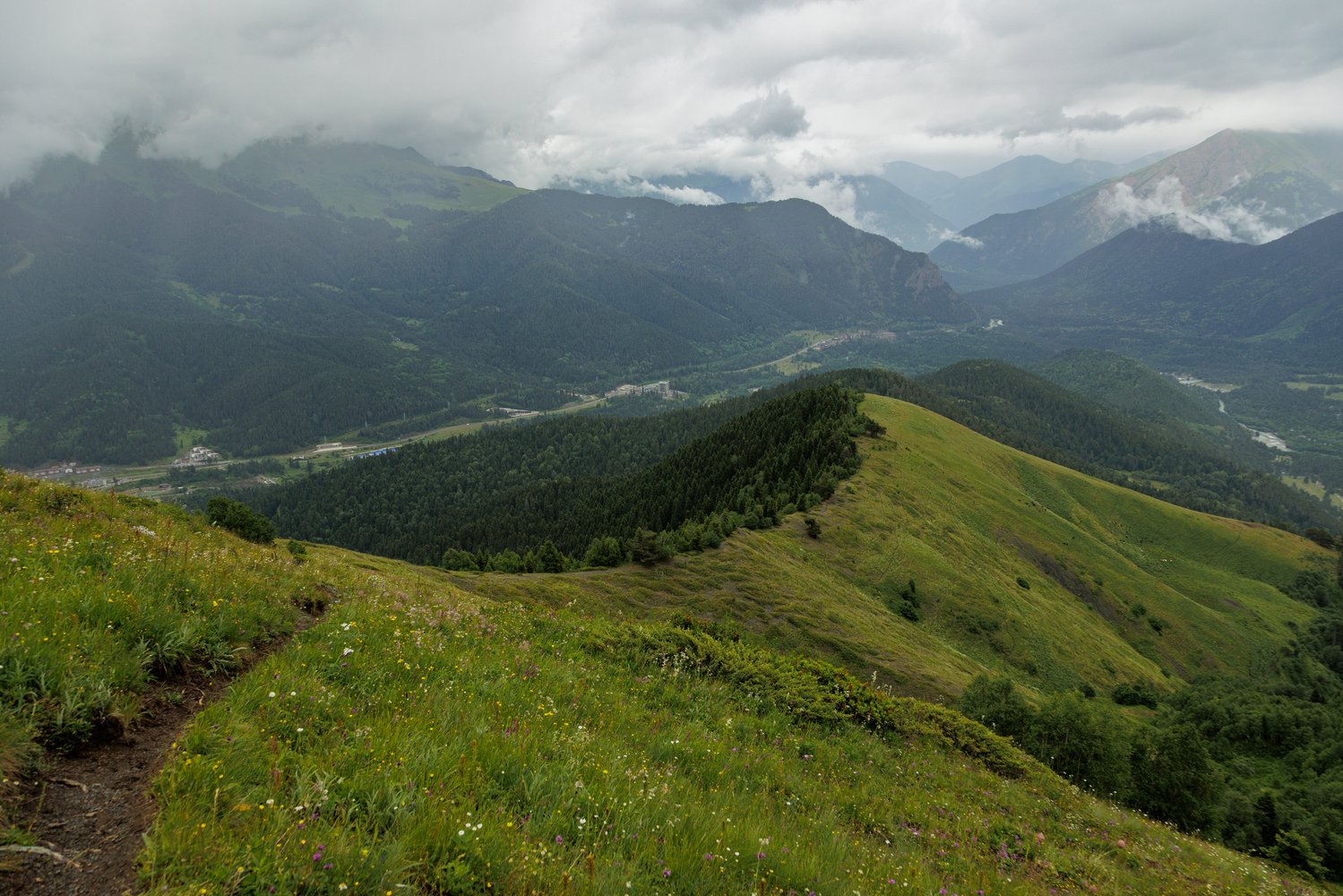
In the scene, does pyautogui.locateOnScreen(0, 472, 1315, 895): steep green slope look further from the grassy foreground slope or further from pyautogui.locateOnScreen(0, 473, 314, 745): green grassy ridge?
the grassy foreground slope

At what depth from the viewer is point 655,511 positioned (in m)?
94.3

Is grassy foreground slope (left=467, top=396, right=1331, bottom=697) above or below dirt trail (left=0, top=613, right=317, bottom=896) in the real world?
below

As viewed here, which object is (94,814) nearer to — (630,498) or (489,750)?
(489,750)

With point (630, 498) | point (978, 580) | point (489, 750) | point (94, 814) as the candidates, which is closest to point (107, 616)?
point (94, 814)

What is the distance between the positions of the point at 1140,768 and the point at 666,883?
33543 mm

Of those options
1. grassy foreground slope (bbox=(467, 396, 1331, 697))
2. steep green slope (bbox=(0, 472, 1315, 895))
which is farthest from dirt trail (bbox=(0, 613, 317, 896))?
grassy foreground slope (bbox=(467, 396, 1331, 697))

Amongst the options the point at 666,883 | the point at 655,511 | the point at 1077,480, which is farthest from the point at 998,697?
the point at 1077,480

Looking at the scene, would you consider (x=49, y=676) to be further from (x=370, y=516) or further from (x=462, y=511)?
(x=370, y=516)

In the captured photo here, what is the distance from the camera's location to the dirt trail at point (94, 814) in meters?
4.12

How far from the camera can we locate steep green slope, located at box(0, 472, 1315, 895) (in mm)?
4980

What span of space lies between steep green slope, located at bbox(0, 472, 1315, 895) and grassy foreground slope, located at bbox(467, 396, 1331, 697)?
2061 centimetres

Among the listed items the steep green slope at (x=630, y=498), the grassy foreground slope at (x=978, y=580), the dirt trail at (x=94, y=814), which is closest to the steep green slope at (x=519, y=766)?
the dirt trail at (x=94, y=814)

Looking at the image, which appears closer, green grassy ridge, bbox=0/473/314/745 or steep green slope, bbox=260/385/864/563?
green grassy ridge, bbox=0/473/314/745

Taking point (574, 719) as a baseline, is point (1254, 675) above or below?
below
